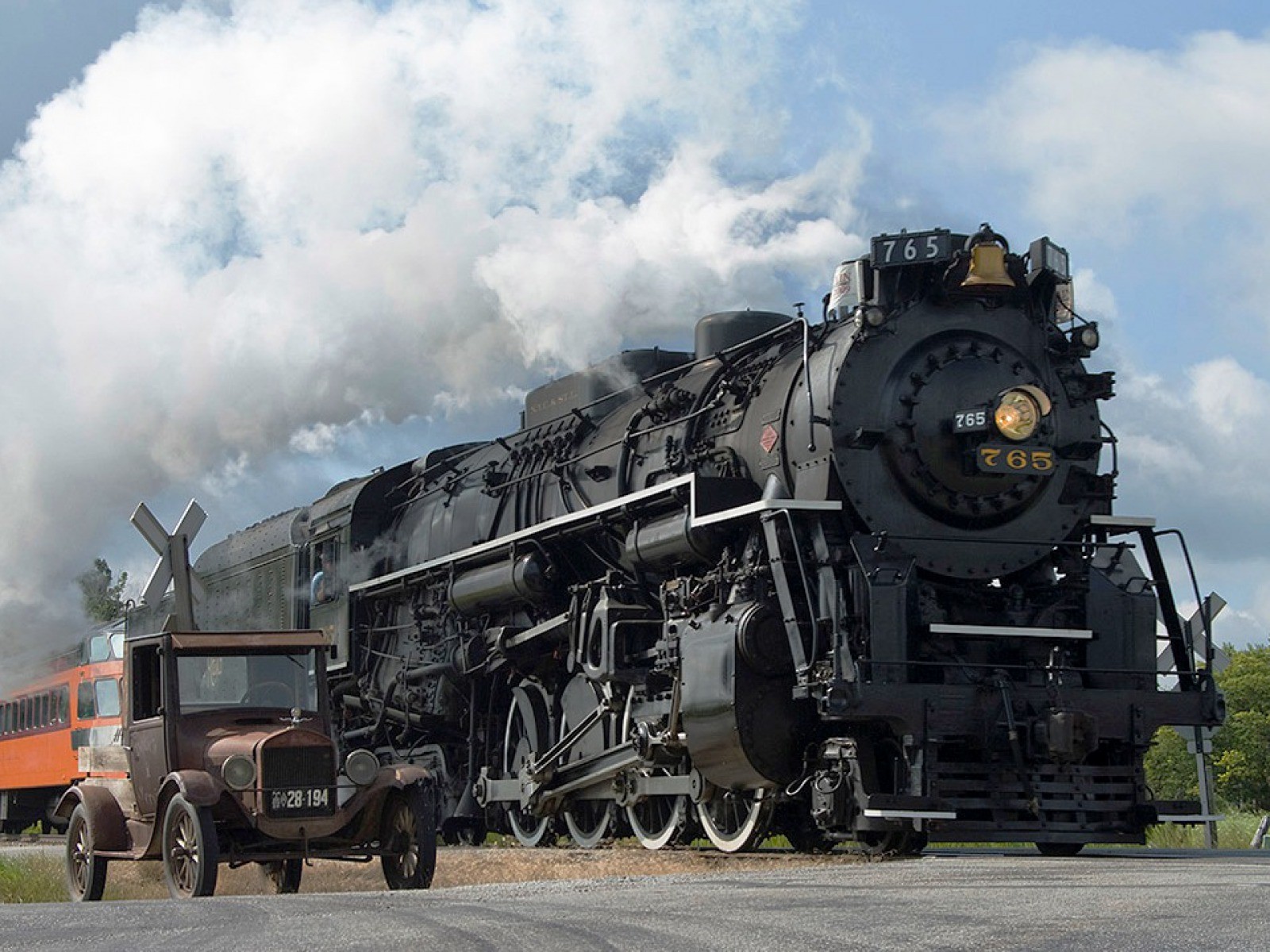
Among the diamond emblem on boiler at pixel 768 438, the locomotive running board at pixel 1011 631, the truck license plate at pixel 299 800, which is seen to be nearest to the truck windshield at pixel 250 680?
the truck license plate at pixel 299 800

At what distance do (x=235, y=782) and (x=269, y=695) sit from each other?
1194 millimetres

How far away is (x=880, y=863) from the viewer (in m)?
12.3

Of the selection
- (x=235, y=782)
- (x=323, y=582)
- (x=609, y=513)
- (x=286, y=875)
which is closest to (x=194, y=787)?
(x=235, y=782)

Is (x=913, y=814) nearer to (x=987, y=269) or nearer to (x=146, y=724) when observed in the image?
(x=987, y=269)


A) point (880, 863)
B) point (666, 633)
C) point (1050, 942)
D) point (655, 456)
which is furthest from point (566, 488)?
point (1050, 942)

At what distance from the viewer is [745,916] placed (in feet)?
27.0

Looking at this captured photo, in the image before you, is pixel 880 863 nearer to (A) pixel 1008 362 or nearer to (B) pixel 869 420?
(B) pixel 869 420

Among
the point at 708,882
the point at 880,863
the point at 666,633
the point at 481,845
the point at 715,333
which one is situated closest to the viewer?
the point at 708,882

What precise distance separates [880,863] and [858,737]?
1.10m

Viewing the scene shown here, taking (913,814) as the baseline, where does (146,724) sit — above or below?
above

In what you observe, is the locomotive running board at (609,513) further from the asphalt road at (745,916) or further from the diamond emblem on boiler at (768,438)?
the asphalt road at (745,916)

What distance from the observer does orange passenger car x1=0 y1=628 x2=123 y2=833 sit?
2458 centimetres

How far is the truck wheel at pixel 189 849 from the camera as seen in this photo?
1184 centimetres

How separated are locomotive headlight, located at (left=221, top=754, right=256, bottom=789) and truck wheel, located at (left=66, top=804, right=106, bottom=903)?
1396 mm
